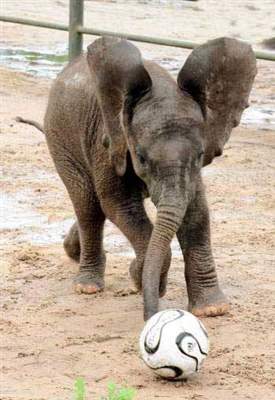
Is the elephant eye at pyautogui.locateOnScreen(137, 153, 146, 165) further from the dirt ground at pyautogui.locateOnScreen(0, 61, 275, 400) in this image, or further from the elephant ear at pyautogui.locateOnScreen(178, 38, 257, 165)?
the dirt ground at pyautogui.locateOnScreen(0, 61, 275, 400)

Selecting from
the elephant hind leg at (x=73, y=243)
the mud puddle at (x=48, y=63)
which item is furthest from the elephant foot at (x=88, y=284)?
the mud puddle at (x=48, y=63)

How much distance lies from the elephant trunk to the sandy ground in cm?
44

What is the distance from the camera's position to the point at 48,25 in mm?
13141

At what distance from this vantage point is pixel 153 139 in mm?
5754

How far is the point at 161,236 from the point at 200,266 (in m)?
0.93

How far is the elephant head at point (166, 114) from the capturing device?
5.68 metres

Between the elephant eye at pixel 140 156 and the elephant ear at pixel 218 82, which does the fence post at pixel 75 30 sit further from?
the elephant eye at pixel 140 156

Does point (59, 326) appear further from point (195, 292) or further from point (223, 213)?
point (223, 213)

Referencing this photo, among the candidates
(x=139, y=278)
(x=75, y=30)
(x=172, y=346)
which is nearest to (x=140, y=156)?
(x=139, y=278)

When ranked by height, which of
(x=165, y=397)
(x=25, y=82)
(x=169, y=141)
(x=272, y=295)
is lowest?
(x=25, y=82)

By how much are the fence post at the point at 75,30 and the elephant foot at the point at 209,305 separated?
6.52 metres

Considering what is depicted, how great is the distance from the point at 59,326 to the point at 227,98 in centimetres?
142

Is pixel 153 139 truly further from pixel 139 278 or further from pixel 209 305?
pixel 209 305

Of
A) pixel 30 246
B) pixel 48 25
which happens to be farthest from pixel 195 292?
pixel 48 25
